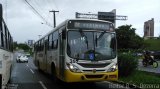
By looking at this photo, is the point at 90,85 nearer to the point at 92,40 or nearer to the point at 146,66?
the point at 92,40

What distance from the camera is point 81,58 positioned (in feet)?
48.4

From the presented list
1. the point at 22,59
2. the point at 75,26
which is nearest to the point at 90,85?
the point at 75,26

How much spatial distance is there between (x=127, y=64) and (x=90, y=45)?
583 cm

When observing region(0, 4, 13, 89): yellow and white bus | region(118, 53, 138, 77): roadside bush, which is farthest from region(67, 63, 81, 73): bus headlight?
region(118, 53, 138, 77): roadside bush

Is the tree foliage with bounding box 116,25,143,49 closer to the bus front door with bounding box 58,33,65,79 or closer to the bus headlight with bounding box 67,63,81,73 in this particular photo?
the bus front door with bounding box 58,33,65,79

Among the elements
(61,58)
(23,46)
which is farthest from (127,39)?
(23,46)

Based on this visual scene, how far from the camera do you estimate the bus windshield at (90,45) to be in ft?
48.7

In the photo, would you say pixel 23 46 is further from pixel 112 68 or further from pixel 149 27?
pixel 112 68

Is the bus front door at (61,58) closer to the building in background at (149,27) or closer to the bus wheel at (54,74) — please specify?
the bus wheel at (54,74)

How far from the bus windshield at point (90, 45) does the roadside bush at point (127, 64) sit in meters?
5.14

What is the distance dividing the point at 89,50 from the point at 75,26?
1266 mm

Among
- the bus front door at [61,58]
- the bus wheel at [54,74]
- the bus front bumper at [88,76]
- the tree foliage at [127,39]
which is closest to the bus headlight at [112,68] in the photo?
the bus front bumper at [88,76]

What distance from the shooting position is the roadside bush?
798 inches

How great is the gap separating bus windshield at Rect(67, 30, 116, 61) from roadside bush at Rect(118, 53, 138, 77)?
202 inches
